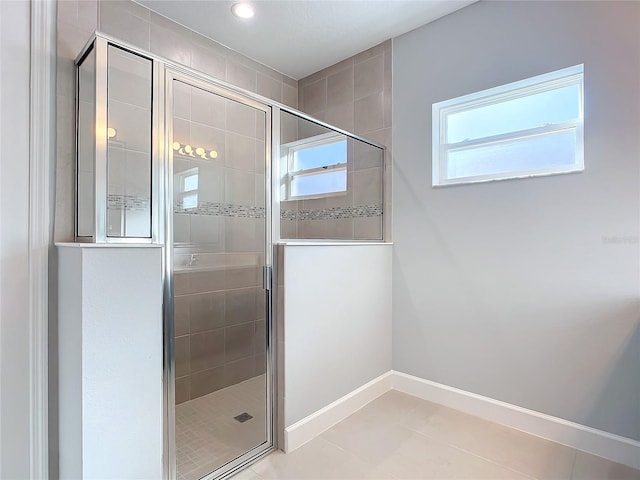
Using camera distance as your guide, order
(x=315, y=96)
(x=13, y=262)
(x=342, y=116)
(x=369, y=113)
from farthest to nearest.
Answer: (x=315, y=96) → (x=342, y=116) → (x=369, y=113) → (x=13, y=262)

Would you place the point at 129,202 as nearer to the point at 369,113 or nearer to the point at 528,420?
the point at 369,113

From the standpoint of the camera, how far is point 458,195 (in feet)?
7.68

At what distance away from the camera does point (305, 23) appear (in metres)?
2.45

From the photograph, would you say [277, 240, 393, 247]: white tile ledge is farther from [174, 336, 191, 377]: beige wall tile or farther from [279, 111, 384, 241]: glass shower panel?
[174, 336, 191, 377]: beige wall tile

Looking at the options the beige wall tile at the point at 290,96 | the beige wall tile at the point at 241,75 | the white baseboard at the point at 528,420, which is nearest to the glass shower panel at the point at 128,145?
the beige wall tile at the point at 241,75

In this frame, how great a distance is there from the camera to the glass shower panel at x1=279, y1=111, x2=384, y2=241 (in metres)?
2.06

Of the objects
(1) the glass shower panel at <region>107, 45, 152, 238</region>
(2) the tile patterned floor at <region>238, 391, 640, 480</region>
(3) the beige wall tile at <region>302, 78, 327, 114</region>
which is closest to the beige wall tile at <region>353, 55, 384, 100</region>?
(3) the beige wall tile at <region>302, 78, 327, 114</region>

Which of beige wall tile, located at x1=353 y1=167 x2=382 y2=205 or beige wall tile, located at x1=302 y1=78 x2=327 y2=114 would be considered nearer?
beige wall tile, located at x1=353 y1=167 x2=382 y2=205

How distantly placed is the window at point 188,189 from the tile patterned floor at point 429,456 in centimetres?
135

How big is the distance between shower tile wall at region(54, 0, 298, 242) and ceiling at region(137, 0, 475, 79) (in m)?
0.09

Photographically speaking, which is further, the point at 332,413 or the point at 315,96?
the point at 315,96

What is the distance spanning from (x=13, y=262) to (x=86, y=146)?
0.58 m

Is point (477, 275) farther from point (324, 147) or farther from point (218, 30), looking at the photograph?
point (218, 30)

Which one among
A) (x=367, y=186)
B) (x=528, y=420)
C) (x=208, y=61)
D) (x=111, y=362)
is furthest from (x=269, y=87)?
(x=528, y=420)
